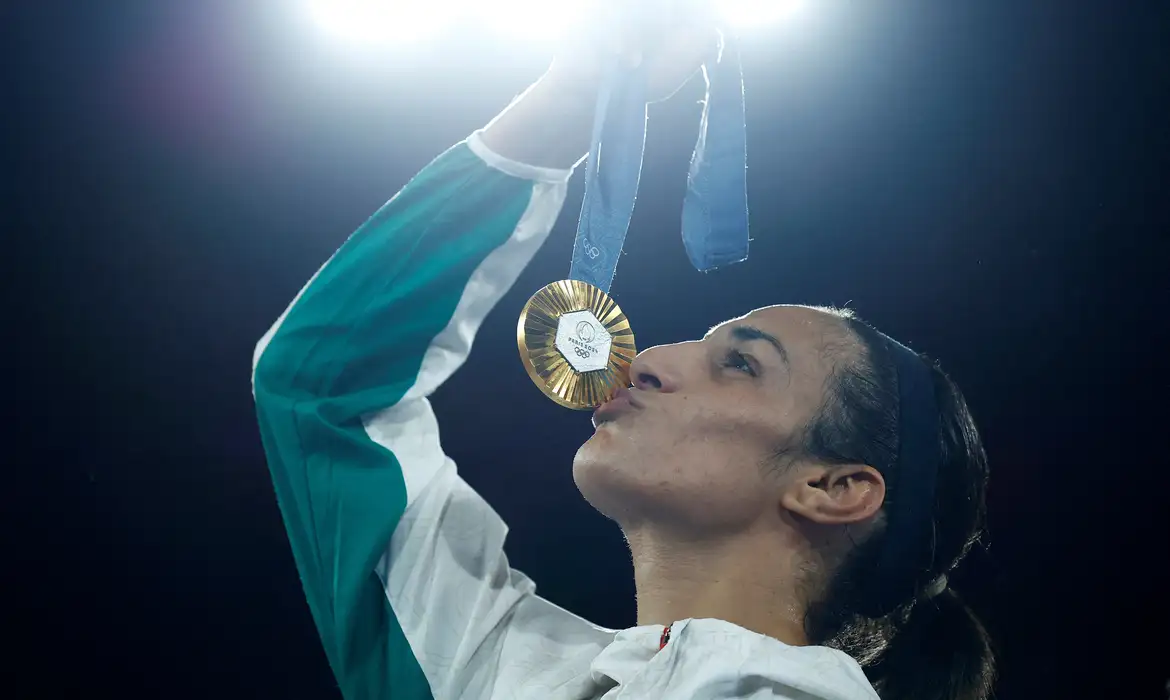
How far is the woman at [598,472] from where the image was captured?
43.4 inches

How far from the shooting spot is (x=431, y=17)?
2002 mm

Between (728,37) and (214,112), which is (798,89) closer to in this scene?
(728,37)

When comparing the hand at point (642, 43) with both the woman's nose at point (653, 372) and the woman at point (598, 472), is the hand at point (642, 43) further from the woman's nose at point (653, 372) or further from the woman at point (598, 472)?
the woman's nose at point (653, 372)

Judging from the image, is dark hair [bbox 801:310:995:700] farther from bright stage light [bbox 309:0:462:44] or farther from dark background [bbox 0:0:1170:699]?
bright stage light [bbox 309:0:462:44]

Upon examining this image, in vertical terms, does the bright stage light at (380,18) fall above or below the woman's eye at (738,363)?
above

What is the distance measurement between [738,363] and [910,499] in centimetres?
29

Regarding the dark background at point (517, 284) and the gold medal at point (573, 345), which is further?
the dark background at point (517, 284)

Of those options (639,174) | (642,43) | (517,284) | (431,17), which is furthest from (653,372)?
(431,17)


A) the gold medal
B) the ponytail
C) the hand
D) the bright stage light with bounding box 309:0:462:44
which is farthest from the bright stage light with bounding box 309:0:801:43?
the ponytail

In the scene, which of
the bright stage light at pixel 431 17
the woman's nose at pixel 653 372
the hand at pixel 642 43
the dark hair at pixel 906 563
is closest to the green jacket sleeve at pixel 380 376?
the hand at pixel 642 43

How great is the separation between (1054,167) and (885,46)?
18.6 inches

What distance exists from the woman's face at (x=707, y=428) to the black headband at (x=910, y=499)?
0.43ft

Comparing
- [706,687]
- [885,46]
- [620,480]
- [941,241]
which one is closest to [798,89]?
[885,46]

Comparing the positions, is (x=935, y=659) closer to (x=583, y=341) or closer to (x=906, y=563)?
(x=906, y=563)
